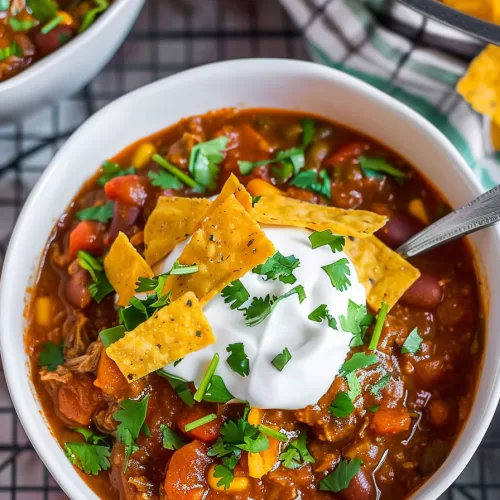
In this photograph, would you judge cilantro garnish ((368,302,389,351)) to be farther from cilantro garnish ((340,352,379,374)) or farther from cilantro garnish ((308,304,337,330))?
cilantro garnish ((308,304,337,330))

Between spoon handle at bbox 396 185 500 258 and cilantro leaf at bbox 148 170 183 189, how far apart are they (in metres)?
0.94

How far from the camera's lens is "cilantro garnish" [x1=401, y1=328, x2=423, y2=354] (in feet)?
10.4

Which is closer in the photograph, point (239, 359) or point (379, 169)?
point (239, 359)

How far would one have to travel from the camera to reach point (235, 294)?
2902mm

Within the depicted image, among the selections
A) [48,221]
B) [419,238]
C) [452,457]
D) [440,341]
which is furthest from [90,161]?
[452,457]

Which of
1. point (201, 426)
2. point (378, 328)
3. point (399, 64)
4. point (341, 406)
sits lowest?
point (201, 426)

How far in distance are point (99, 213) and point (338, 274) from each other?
1063 mm

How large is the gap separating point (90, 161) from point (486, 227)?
1620mm

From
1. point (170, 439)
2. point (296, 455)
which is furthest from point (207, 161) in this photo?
point (296, 455)

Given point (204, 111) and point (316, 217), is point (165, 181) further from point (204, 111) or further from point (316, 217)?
point (316, 217)

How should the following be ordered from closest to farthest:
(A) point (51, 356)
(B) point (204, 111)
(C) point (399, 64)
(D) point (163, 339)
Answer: (D) point (163, 339)
(A) point (51, 356)
(B) point (204, 111)
(C) point (399, 64)

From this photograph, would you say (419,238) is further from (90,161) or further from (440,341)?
(90,161)

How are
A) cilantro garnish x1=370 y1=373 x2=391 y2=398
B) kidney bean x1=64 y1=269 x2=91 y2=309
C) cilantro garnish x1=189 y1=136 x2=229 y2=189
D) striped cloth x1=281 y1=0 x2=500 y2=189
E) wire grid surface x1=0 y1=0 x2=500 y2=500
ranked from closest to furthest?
cilantro garnish x1=370 y1=373 x2=391 y2=398 < kidney bean x1=64 y1=269 x2=91 y2=309 < cilantro garnish x1=189 y1=136 x2=229 y2=189 < striped cloth x1=281 y1=0 x2=500 y2=189 < wire grid surface x1=0 y1=0 x2=500 y2=500

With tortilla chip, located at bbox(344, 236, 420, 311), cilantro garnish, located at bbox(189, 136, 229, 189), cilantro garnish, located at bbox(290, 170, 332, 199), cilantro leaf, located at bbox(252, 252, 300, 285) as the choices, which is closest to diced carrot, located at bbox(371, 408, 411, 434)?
tortilla chip, located at bbox(344, 236, 420, 311)
